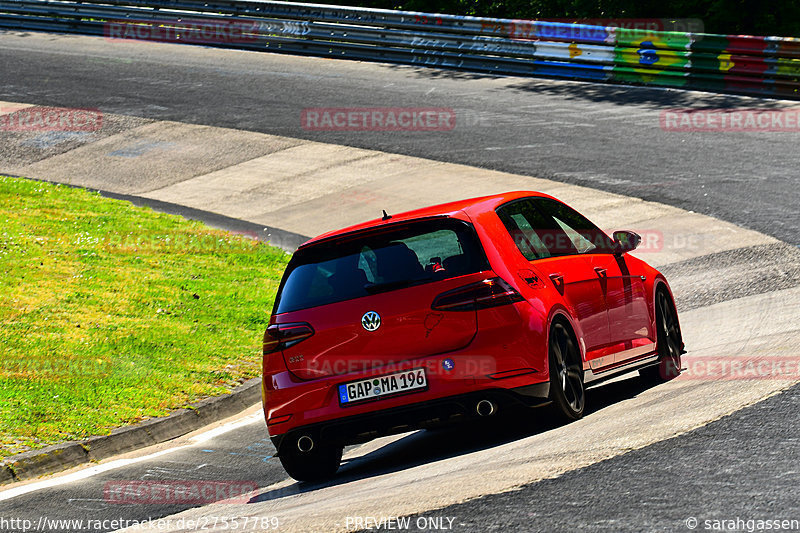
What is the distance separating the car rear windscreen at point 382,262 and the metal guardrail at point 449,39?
1537 cm

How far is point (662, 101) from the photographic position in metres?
21.4

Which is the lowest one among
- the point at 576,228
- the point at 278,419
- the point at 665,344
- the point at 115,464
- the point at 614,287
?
the point at 115,464

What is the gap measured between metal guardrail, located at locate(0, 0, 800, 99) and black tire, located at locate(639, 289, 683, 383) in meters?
12.8

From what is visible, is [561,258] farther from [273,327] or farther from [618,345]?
[273,327]

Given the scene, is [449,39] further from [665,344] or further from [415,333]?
[415,333]

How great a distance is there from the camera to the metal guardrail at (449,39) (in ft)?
70.6

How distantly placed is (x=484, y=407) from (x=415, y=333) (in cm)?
63

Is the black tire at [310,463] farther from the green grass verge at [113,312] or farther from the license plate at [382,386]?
the green grass verge at [113,312]

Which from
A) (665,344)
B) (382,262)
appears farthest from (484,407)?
(665,344)

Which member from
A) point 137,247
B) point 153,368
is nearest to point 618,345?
point 153,368

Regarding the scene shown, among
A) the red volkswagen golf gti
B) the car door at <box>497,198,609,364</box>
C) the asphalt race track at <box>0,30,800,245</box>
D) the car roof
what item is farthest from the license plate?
the asphalt race track at <box>0,30,800,245</box>

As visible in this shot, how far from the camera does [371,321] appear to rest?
704cm

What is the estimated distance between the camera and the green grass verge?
9617 millimetres

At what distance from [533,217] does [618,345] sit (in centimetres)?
119
